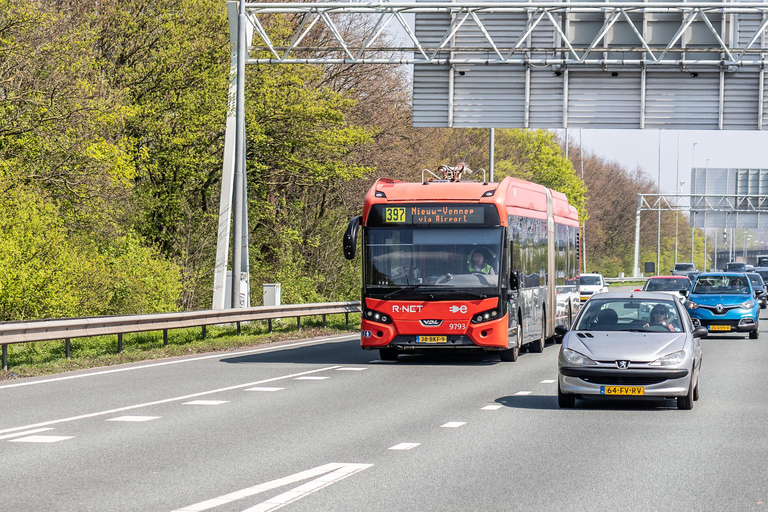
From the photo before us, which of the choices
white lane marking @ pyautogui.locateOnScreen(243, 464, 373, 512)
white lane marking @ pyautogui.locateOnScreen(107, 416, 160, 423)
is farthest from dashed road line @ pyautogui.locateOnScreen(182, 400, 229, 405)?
white lane marking @ pyautogui.locateOnScreen(243, 464, 373, 512)

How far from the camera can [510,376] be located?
17703mm

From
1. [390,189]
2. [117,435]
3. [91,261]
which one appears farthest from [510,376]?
[91,261]

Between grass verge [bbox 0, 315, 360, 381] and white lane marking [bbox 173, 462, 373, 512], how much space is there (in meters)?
Answer: 9.28

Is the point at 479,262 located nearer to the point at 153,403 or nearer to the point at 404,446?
the point at 153,403

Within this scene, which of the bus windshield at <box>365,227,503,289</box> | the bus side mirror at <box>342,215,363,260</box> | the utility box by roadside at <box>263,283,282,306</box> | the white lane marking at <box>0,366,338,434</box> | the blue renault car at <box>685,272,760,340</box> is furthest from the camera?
the blue renault car at <box>685,272,760,340</box>

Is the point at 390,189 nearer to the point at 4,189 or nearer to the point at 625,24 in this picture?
the point at 4,189

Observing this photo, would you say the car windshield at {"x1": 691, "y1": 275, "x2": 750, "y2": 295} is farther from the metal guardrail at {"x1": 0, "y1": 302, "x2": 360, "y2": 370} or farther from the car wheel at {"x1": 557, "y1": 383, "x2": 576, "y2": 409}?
the car wheel at {"x1": 557, "y1": 383, "x2": 576, "y2": 409}

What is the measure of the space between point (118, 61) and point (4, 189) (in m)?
11.2

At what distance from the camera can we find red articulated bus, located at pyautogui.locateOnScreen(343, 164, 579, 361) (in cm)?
1917

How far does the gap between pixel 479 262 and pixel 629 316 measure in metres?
5.26

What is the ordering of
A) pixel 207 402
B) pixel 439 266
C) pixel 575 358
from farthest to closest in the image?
pixel 439 266 < pixel 207 402 < pixel 575 358

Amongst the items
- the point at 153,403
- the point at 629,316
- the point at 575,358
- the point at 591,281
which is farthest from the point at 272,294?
the point at 591,281

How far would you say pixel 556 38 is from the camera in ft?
92.8

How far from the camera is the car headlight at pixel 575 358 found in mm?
13086
